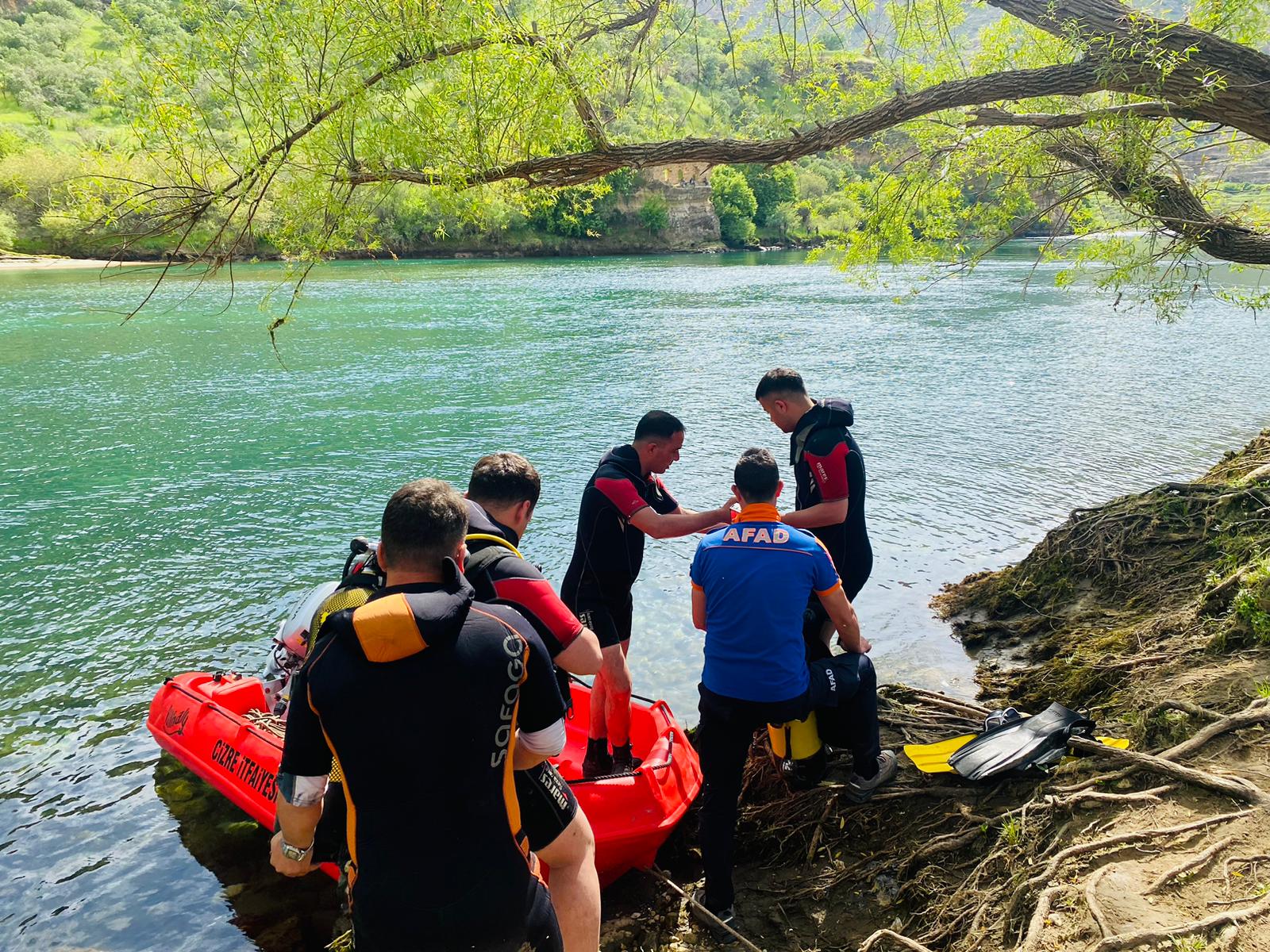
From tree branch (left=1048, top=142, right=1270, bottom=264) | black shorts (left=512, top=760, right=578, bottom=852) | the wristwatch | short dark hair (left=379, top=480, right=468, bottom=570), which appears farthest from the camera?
tree branch (left=1048, top=142, right=1270, bottom=264)

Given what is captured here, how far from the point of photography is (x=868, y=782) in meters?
4.21

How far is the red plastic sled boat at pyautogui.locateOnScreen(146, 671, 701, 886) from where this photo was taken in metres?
4.16

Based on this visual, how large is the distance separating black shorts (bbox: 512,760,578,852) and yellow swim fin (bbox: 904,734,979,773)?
2.09m

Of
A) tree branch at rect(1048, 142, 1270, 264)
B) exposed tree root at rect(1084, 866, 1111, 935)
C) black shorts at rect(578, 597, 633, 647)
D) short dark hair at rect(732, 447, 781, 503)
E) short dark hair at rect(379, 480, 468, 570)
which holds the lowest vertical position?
exposed tree root at rect(1084, 866, 1111, 935)

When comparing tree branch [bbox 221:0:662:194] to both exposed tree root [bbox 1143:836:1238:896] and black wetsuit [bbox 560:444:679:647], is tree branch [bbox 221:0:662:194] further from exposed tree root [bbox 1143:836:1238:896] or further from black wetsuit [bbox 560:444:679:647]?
exposed tree root [bbox 1143:836:1238:896]

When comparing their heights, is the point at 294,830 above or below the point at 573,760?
above

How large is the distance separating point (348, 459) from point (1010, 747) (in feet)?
37.4

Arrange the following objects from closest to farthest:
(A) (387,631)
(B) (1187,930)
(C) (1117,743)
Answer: (A) (387,631)
(B) (1187,930)
(C) (1117,743)

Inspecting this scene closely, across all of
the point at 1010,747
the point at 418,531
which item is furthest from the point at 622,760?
the point at 418,531

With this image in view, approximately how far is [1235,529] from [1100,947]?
4777 millimetres

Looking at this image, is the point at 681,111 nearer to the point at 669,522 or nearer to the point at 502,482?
the point at 669,522

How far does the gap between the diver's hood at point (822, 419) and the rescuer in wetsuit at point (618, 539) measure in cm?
55

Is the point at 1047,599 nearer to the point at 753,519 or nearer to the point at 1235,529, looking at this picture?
the point at 1235,529

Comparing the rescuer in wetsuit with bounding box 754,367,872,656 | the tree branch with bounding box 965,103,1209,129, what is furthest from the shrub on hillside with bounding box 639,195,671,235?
the rescuer in wetsuit with bounding box 754,367,872,656
